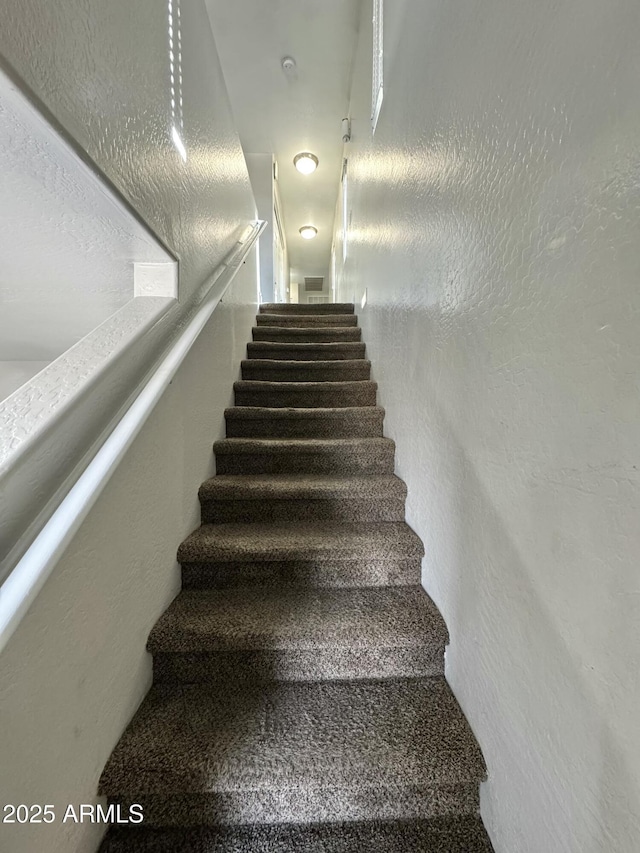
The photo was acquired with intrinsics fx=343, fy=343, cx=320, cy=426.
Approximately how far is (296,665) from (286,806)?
0.90 feet

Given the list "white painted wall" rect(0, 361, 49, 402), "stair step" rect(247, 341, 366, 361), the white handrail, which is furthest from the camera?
"stair step" rect(247, 341, 366, 361)

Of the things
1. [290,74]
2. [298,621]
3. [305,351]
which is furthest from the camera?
[290,74]

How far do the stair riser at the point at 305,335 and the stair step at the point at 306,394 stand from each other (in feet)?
2.44

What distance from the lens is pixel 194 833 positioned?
770 mm

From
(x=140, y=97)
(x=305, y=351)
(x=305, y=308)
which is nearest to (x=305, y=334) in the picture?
(x=305, y=351)

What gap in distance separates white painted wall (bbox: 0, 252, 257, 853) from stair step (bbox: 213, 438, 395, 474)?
0.41m

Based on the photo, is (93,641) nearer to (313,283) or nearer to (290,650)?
(290,650)

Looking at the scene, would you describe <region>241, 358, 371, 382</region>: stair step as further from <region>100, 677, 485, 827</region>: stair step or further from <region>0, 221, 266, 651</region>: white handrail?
<region>100, 677, 485, 827</region>: stair step

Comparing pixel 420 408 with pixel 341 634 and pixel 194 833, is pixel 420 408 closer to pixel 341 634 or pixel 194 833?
pixel 341 634

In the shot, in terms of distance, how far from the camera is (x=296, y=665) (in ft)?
3.25

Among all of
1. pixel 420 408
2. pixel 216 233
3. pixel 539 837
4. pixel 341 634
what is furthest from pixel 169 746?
pixel 216 233

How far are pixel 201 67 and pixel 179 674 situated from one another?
2128 millimetres

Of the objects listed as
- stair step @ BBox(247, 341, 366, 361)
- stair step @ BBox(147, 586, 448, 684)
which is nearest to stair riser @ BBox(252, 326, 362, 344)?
stair step @ BBox(247, 341, 366, 361)

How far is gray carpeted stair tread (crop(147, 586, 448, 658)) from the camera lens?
99cm
